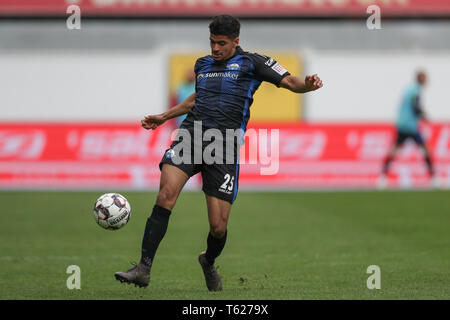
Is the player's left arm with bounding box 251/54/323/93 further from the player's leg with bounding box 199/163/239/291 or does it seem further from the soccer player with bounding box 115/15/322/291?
the player's leg with bounding box 199/163/239/291

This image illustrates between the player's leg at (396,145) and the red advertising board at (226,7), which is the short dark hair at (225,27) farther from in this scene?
the red advertising board at (226,7)

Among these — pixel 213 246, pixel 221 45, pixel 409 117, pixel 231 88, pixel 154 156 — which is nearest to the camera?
pixel 221 45

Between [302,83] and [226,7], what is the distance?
22466 mm

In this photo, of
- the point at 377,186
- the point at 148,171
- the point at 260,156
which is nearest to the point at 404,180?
the point at 377,186

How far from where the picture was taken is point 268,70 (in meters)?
7.86

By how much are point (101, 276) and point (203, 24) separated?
2243 cm

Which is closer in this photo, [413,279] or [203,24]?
[413,279]

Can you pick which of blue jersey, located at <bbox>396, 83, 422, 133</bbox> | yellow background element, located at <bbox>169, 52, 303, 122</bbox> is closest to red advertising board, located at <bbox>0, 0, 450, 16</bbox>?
yellow background element, located at <bbox>169, 52, 303, 122</bbox>

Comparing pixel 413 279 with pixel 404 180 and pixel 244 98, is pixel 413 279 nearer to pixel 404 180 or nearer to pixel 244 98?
pixel 244 98

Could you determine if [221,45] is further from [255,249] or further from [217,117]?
[255,249]

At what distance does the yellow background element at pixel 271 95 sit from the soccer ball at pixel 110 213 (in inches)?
859

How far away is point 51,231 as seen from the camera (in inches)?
492

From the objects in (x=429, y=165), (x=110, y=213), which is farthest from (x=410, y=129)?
(x=110, y=213)

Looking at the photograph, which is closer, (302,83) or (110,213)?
(302,83)
